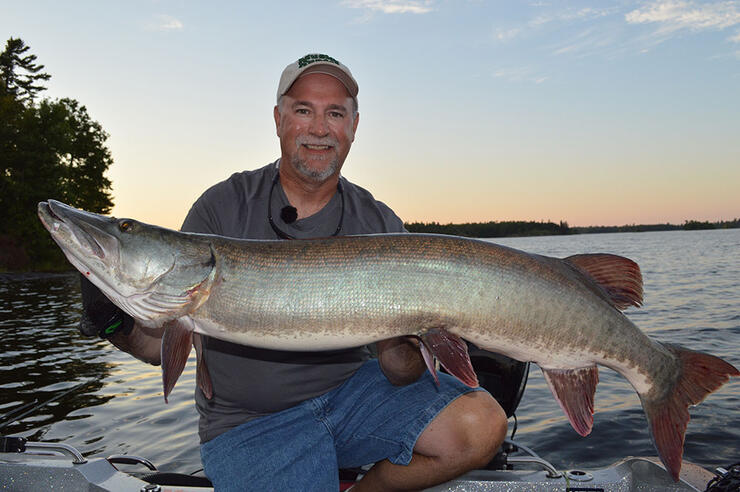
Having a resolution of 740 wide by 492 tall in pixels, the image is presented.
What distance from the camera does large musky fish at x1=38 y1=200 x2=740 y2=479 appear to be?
260 centimetres

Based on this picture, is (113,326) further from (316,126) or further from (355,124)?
(355,124)

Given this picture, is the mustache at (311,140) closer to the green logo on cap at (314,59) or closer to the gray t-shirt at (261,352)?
the gray t-shirt at (261,352)

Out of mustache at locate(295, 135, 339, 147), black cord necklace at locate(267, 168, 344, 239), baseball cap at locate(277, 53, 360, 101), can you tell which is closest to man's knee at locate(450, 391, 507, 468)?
black cord necklace at locate(267, 168, 344, 239)

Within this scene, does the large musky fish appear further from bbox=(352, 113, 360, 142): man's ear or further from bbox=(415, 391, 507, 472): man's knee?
bbox=(352, 113, 360, 142): man's ear

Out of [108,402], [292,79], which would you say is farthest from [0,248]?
[292,79]

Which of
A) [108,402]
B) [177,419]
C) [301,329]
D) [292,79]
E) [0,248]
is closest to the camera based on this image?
[301,329]

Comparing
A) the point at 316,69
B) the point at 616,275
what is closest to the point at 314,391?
the point at 616,275

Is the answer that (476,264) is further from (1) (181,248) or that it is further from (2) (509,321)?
(1) (181,248)

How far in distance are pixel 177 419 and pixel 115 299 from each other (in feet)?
17.5

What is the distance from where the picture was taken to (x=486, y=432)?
117 inches

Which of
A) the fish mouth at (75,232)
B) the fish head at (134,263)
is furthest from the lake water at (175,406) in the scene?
the fish mouth at (75,232)

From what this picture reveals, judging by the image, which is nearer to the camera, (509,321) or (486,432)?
(509,321)

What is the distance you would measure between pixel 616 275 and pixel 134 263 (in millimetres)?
2426

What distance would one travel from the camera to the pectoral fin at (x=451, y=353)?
8.52 ft
